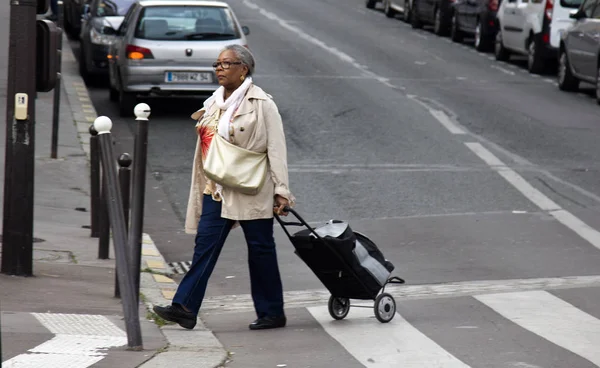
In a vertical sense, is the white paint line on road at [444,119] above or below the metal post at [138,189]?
below

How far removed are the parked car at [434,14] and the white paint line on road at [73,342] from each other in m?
25.0

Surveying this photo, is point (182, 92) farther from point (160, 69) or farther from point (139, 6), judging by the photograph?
point (139, 6)

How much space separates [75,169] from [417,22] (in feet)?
69.9

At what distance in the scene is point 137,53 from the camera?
17.6m

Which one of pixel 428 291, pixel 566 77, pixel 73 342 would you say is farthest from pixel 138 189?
pixel 566 77

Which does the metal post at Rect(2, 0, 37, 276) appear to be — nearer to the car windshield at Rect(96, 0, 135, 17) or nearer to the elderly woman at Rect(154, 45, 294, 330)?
the elderly woman at Rect(154, 45, 294, 330)

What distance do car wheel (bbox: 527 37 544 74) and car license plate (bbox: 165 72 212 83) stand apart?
8895mm

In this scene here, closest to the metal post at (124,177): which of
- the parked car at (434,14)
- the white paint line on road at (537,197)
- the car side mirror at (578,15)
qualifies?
the white paint line on road at (537,197)

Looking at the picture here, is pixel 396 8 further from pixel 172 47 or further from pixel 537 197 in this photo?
pixel 537 197

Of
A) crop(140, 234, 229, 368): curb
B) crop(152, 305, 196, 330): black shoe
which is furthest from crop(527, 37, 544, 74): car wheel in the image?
crop(152, 305, 196, 330): black shoe

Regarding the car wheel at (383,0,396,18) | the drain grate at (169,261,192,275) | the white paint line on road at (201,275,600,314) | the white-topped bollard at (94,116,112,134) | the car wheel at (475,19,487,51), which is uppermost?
the white-topped bollard at (94,116,112,134)

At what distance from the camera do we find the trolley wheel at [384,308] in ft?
25.6

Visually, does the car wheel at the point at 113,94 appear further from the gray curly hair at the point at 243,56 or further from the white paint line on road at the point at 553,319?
the gray curly hair at the point at 243,56

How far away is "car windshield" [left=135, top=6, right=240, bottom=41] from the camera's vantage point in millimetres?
17734
